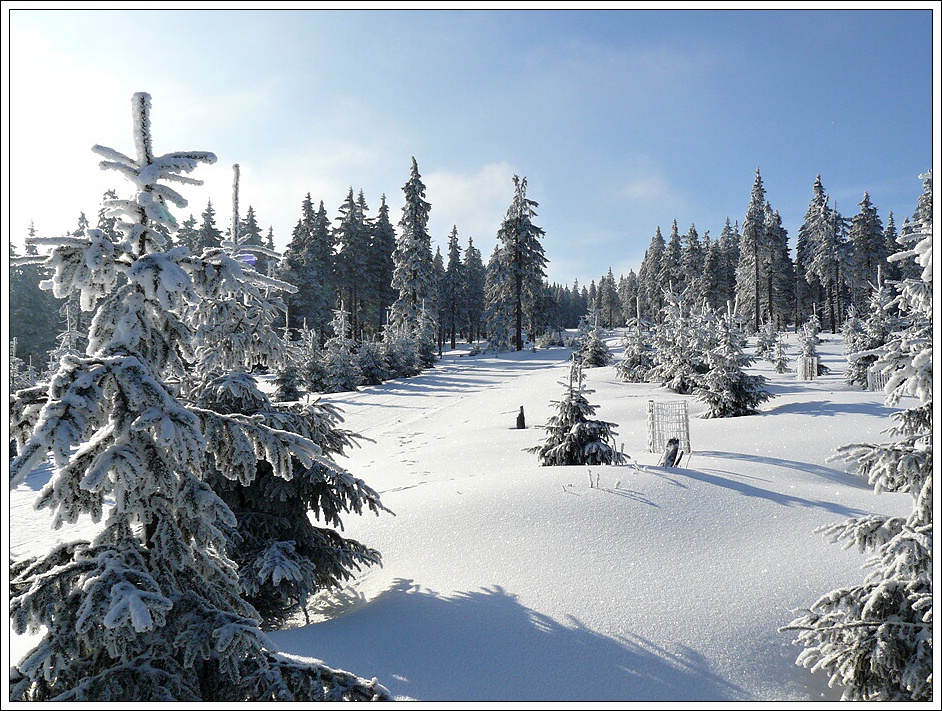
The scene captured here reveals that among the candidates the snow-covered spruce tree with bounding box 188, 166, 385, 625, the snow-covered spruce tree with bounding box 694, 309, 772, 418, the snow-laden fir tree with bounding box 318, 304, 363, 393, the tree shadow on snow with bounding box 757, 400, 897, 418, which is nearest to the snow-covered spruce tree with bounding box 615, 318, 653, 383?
the snow-covered spruce tree with bounding box 694, 309, 772, 418

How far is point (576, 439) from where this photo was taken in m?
10.1

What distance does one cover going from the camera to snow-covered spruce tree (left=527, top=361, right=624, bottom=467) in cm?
992

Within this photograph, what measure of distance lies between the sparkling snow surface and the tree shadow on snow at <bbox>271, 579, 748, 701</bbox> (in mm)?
14

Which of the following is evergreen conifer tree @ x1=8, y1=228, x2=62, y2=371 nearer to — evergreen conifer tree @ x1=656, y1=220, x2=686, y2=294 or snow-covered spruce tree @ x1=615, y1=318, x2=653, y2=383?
snow-covered spruce tree @ x1=615, y1=318, x2=653, y2=383

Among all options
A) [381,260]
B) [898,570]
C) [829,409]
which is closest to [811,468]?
[829,409]

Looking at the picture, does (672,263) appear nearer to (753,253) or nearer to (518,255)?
(753,253)

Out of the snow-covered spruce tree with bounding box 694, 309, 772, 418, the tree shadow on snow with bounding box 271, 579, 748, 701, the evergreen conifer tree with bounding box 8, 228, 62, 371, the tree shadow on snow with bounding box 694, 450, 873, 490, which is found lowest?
the tree shadow on snow with bounding box 271, 579, 748, 701

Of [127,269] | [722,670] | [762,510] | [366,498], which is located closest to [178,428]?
[127,269]

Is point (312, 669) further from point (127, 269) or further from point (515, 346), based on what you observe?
point (515, 346)

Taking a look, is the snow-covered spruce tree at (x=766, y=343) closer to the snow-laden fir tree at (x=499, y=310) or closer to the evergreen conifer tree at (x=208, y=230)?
the snow-laden fir tree at (x=499, y=310)

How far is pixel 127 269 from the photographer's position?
315cm

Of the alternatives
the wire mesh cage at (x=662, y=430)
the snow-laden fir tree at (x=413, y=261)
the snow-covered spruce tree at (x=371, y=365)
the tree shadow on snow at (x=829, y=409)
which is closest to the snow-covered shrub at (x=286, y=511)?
the wire mesh cage at (x=662, y=430)

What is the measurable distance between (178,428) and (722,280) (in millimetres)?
60261

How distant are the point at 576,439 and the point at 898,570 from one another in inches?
266
